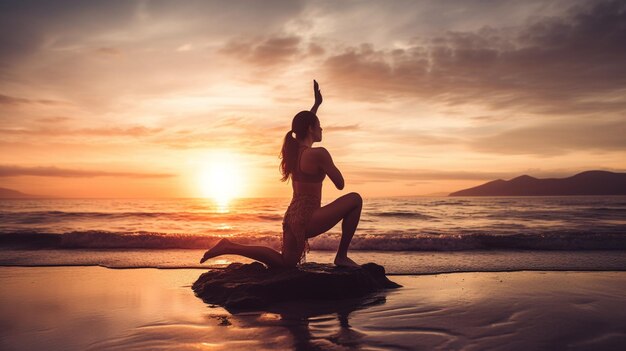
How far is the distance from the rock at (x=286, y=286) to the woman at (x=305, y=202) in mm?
303

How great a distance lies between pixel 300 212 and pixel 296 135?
1.00 metres

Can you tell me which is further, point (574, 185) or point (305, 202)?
point (574, 185)

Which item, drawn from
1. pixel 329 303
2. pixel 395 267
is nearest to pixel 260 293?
pixel 329 303

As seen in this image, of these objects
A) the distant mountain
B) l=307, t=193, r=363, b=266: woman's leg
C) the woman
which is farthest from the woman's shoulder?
the distant mountain

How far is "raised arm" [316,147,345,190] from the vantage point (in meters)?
5.14

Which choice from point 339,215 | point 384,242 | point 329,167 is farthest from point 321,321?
point 384,242

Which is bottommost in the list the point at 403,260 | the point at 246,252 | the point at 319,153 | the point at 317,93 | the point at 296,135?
the point at 403,260

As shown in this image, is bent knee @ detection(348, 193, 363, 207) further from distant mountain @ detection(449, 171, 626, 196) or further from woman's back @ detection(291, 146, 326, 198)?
distant mountain @ detection(449, 171, 626, 196)

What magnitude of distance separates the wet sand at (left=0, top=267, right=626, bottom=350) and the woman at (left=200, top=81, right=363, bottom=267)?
88 centimetres

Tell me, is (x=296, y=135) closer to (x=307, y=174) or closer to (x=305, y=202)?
(x=307, y=174)

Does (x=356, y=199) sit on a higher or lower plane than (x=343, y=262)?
higher

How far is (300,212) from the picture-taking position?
5.55m

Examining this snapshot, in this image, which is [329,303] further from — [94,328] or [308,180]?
[94,328]

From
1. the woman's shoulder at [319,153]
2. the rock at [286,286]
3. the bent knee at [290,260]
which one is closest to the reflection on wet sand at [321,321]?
the rock at [286,286]
